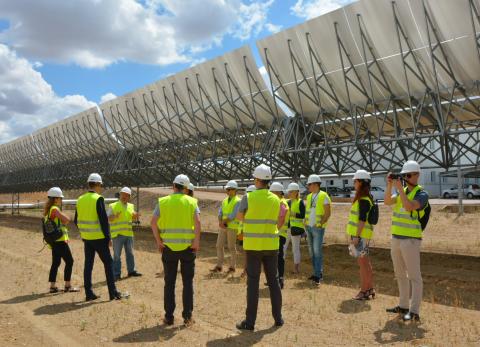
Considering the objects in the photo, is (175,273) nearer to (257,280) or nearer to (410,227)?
(257,280)

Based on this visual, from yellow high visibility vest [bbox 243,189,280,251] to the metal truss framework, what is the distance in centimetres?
586

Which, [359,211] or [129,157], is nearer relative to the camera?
[359,211]

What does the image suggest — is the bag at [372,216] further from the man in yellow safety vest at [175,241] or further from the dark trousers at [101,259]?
the dark trousers at [101,259]

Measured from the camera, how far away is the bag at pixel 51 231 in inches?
305

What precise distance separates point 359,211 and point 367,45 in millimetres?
5610

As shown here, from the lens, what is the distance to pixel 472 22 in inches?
351

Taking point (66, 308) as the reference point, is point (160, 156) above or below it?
above

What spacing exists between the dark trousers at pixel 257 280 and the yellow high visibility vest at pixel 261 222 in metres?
0.09

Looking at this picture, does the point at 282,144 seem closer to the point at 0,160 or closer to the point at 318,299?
the point at 318,299

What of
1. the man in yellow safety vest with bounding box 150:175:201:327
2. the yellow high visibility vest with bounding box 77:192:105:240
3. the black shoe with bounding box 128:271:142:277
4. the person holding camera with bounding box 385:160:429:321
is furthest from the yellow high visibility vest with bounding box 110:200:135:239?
the person holding camera with bounding box 385:160:429:321

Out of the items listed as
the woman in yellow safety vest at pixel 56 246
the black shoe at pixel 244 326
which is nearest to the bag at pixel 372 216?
the black shoe at pixel 244 326

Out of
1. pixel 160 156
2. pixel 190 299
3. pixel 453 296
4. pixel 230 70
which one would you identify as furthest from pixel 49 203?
pixel 160 156

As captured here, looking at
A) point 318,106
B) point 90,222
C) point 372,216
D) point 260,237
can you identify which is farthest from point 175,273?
point 318,106

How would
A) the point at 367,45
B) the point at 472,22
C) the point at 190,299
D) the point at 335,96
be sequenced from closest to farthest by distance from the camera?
the point at 190,299 < the point at 472,22 < the point at 367,45 < the point at 335,96
